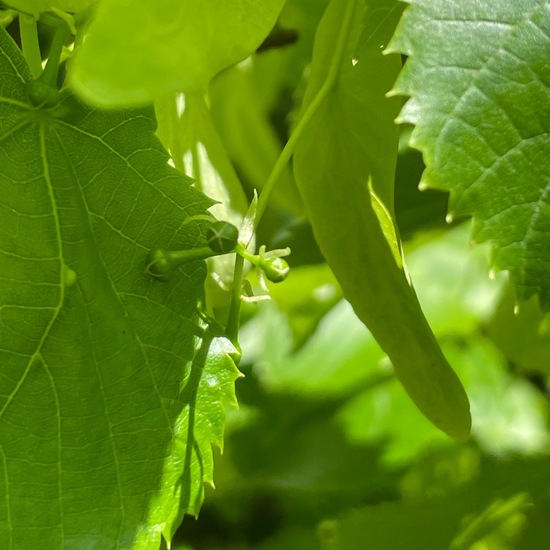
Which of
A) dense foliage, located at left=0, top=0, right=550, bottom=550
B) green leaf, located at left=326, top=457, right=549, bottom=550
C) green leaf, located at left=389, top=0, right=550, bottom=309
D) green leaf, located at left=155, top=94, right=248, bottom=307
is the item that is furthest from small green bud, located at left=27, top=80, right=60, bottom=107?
green leaf, located at left=326, top=457, right=549, bottom=550

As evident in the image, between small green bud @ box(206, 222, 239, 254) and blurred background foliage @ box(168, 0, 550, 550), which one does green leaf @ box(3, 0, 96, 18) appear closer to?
small green bud @ box(206, 222, 239, 254)

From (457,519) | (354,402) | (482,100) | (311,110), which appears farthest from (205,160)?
(354,402)

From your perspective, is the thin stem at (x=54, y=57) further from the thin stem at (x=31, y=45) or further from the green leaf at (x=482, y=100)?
the green leaf at (x=482, y=100)

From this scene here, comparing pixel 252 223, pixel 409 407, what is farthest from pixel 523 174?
pixel 409 407

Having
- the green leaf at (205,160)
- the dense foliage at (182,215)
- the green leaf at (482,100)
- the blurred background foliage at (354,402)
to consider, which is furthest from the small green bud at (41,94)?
the blurred background foliage at (354,402)

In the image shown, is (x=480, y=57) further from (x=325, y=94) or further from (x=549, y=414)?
(x=549, y=414)

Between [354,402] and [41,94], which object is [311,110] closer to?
[41,94]
